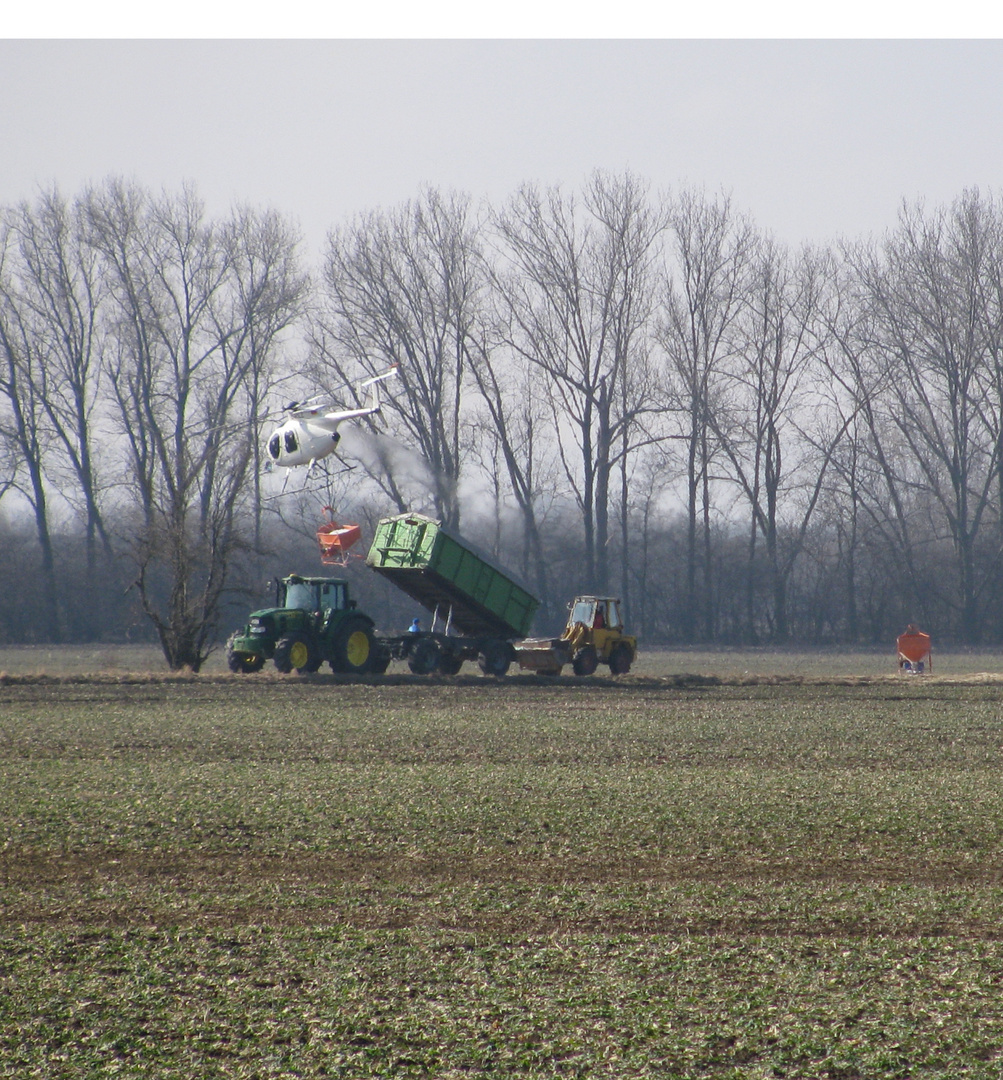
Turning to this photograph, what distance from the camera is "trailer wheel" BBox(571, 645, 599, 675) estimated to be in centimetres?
2609

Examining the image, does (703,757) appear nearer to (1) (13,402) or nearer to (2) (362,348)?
(2) (362,348)

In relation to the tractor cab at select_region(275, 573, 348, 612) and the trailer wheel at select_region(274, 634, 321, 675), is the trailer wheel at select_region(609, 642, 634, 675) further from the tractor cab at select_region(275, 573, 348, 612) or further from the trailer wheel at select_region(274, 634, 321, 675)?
the trailer wheel at select_region(274, 634, 321, 675)

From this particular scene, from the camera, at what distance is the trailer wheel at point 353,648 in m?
23.8

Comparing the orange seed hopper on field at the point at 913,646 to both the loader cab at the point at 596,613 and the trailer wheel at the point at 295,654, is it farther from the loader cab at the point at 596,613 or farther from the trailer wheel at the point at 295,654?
the trailer wheel at the point at 295,654

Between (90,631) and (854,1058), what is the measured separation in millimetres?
47593

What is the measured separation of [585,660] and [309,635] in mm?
6336

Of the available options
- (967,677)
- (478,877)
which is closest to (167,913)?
(478,877)

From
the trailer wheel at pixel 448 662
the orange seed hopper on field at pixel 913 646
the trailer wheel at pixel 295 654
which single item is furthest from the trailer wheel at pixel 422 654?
the orange seed hopper on field at pixel 913 646

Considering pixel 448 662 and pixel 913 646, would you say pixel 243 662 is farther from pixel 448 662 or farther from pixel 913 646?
pixel 913 646

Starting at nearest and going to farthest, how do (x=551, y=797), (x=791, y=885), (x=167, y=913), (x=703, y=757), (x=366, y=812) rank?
1. (x=167, y=913)
2. (x=791, y=885)
3. (x=366, y=812)
4. (x=551, y=797)
5. (x=703, y=757)

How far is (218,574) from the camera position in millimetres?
27016

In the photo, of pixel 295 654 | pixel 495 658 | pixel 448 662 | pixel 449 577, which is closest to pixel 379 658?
pixel 448 662

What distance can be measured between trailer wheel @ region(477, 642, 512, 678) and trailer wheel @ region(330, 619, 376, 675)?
107 inches

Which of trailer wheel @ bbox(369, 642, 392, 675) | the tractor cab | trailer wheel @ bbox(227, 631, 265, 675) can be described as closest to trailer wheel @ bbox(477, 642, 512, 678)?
trailer wheel @ bbox(369, 642, 392, 675)
